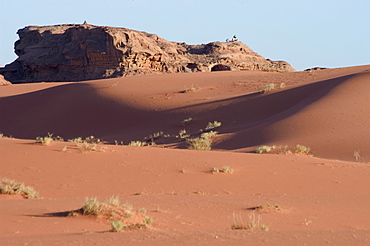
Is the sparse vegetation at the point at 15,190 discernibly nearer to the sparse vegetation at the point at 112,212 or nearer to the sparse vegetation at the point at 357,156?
the sparse vegetation at the point at 112,212

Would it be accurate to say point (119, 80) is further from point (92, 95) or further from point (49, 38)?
point (49, 38)

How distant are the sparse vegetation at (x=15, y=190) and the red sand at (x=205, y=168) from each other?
0.52 meters

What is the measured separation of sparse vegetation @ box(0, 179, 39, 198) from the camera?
35.5ft

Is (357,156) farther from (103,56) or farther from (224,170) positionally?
(103,56)

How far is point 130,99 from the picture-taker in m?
33.1

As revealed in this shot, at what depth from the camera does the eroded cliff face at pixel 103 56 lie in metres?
50.7

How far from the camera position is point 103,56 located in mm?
51500

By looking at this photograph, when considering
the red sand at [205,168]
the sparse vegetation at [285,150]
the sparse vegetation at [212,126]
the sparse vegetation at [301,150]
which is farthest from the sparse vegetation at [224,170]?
the sparse vegetation at [212,126]

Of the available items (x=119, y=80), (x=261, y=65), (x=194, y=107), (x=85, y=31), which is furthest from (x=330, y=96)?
(x=261, y=65)

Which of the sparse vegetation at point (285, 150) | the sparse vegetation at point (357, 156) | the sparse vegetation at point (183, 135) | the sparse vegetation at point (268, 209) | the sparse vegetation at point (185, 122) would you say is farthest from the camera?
the sparse vegetation at point (185, 122)

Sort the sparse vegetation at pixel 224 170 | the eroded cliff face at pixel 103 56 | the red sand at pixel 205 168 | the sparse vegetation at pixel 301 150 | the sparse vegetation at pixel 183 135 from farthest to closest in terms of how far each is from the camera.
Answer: the eroded cliff face at pixel 103 56, the sparse vegetation at pixel 183 135, the sparse vegetation at pixel 301 150, the sparse vegetation at pixel 224 170, the red sand at pixel 205 168

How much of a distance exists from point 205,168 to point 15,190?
4734 millimetres

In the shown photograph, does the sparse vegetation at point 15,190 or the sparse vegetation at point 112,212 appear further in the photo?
the sparse vegetation at point 15,190

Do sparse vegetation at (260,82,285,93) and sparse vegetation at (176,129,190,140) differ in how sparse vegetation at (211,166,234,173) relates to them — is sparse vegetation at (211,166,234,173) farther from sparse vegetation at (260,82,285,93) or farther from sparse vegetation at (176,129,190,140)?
sparse vegetation at (260,82,285,93)
